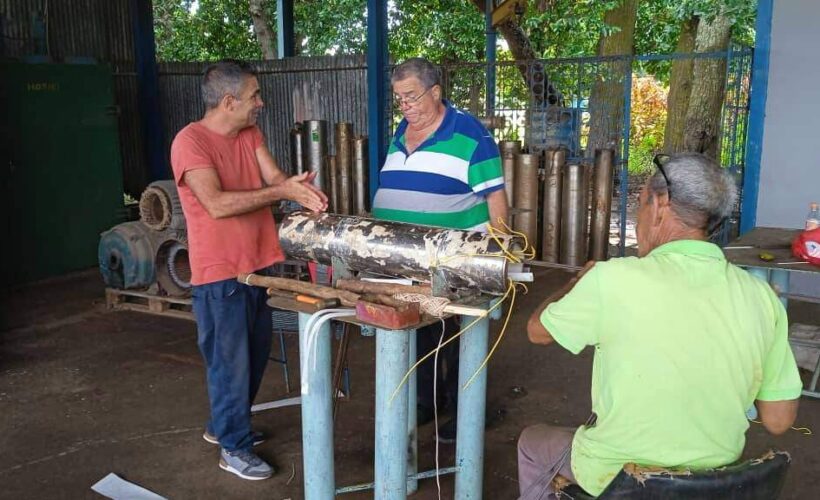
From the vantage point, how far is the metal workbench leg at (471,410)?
2643 millimetres

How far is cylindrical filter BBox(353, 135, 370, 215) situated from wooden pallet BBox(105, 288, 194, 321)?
238cm

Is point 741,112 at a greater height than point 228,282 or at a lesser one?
greater

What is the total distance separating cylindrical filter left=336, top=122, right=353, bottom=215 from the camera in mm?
7645

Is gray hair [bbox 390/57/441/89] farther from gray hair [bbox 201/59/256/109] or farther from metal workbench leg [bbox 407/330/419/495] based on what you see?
metal workbench leg [bbox 407/330/419/495]

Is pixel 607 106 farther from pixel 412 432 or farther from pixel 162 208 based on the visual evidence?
pixel 412 432

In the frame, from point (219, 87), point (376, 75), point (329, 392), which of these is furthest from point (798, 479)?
point (376, 75)

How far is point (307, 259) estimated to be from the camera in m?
2.74

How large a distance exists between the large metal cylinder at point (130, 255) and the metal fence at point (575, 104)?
3003 mm

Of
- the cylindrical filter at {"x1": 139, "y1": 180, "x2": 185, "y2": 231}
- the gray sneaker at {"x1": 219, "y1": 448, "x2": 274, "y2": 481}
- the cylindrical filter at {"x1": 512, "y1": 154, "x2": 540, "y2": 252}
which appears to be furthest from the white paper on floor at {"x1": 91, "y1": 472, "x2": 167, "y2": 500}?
the cylindrical filter at {"x1": 512, "y1": 154, "x2": 540, "y2": 252}

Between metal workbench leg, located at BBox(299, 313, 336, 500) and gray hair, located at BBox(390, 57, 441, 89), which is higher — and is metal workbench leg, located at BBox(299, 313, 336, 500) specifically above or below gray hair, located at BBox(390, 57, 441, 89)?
below

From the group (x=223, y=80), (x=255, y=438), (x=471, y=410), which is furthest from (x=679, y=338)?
(x=255, y=438)

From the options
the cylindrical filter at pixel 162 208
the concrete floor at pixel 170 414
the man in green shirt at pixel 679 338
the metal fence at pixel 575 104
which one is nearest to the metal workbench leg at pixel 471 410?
the concrete floor at pixel 170 414

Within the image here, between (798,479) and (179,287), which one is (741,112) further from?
(179,287)

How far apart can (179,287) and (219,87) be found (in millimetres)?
3236
